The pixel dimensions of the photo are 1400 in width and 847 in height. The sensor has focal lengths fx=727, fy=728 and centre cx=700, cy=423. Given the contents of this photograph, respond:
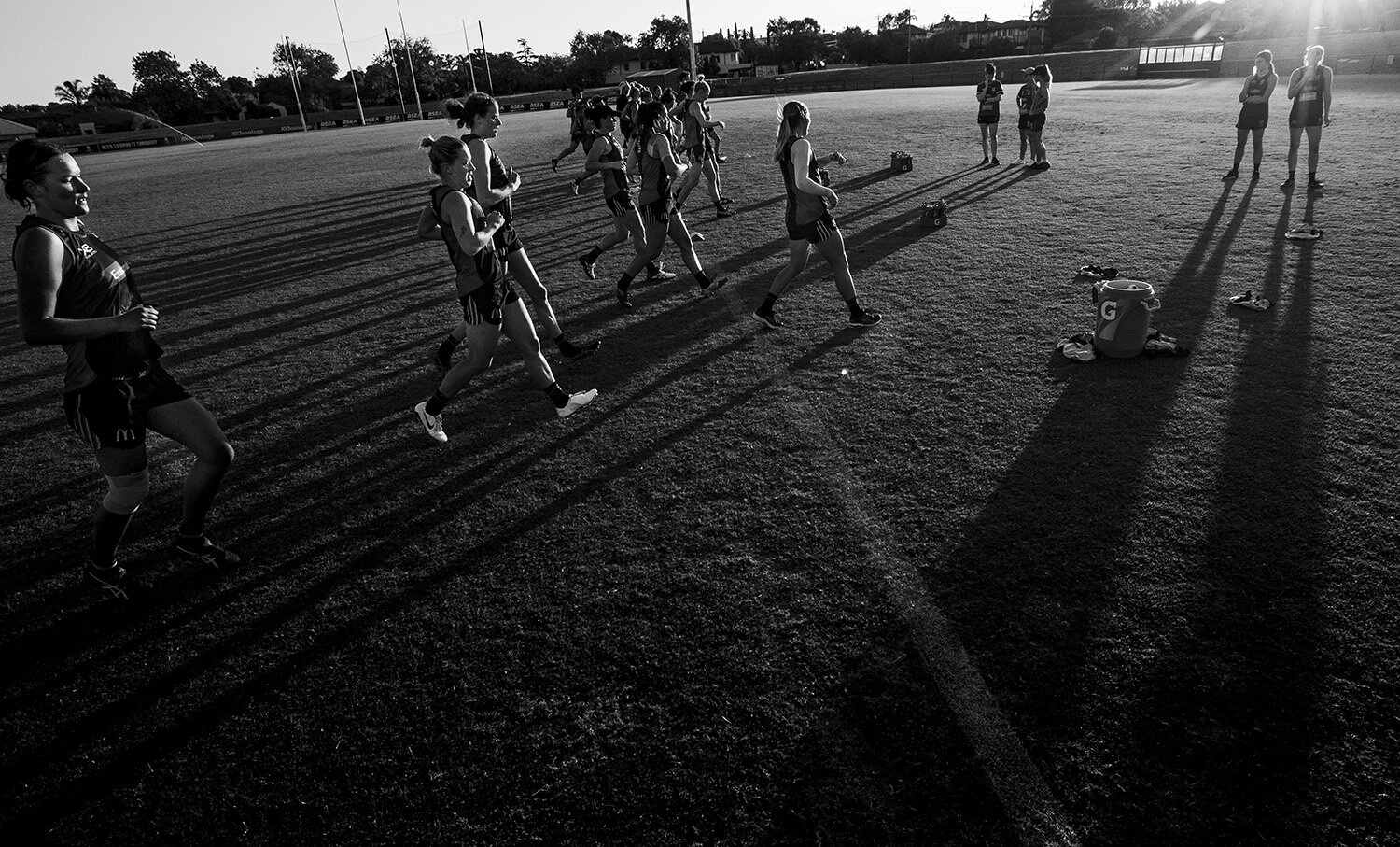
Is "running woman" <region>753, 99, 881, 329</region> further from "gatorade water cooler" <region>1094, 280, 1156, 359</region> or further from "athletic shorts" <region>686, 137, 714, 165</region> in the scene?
"athletic shorts" <region>686, 137, 714, 165</region>

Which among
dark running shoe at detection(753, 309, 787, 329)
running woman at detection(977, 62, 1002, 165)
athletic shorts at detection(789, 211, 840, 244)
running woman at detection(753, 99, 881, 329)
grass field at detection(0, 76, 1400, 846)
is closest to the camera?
grass field at detection(0, 76, 1400, 846)

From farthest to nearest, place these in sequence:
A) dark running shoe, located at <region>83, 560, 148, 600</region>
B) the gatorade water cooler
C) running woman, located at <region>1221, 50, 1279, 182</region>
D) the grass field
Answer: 1. running woman, located at <region>1221, 50, 1279, 182</region>
2. the gatorade water cooler
3. dark running shoe, located at <region>83, 560, 148, 600</region>
4. the grass field

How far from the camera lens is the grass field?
2600 millimetres

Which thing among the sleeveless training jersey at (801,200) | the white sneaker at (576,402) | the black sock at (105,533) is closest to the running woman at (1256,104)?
the sleeveless training jersey at (801,200)

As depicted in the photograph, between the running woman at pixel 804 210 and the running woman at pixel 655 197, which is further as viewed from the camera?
the running woman at pixel 655 197

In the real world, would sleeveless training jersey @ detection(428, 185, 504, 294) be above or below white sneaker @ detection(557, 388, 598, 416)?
above

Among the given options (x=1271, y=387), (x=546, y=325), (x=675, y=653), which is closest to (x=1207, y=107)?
(x=1271, y=387)

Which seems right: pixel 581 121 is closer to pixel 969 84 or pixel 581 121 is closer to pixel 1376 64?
pixel 1376 64

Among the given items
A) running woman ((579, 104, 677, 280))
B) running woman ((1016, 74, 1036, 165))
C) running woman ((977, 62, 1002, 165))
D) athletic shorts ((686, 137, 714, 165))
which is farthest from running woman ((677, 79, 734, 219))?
running woman ((977, 62, 1002, 165))

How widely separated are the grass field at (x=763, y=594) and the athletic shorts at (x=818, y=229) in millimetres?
924

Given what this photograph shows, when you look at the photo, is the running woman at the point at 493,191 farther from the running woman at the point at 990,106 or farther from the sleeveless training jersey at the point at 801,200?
the running woman at the point at 990,106

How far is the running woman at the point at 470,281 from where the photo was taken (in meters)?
4.50

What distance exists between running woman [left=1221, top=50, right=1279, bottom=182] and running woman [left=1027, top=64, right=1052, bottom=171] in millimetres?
3095

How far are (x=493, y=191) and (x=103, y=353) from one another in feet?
9.66
